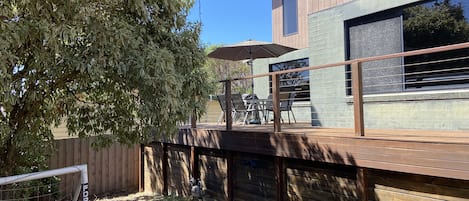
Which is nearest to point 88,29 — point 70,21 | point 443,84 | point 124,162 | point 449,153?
point 70,21

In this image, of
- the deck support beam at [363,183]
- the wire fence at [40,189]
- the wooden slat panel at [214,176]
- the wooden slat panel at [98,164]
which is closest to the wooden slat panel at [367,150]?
the deck support beam at [363,183]

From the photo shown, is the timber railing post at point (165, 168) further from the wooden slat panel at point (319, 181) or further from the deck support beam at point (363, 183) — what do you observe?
the deck support beam at point (363, 183)

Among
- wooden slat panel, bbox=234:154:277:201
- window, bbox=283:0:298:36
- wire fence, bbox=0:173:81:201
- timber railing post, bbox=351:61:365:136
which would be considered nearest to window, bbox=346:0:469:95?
timber railing post, bbox=351:61:365:136

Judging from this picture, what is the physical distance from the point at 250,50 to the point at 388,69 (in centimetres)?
265

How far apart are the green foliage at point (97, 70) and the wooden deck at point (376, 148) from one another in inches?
52.2

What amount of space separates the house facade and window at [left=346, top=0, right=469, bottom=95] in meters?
0.01

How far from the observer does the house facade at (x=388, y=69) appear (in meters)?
4.95

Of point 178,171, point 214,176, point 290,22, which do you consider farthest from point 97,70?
point 290,22

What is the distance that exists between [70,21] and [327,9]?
16.3ft

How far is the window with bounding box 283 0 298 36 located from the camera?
30.0 ft

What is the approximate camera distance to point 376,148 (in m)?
3.77

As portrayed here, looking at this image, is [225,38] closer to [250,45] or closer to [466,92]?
[250,45]

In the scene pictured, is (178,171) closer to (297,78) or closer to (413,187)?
(297,78)

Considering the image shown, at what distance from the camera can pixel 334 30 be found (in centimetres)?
664
